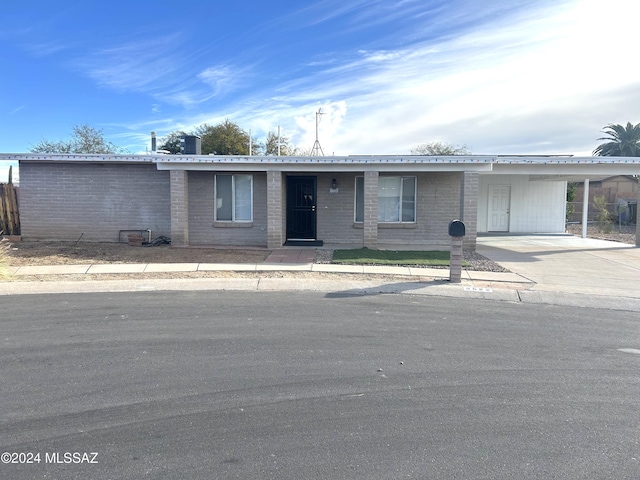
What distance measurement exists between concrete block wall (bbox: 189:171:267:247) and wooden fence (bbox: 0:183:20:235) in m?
5.91

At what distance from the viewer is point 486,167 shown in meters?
14.8

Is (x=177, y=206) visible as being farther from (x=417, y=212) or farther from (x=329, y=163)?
(x=417, y=212)

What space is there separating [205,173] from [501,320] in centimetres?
1144

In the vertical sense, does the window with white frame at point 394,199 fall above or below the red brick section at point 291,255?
above

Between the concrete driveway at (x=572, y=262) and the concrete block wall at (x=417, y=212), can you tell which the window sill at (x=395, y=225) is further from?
the concrete driveway at (x=572, y=262)

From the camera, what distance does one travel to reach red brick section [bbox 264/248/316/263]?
12.5 metres

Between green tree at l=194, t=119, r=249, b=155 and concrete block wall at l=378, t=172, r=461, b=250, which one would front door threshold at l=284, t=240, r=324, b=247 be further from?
green tree at l=194, t=119, r=249, b=155

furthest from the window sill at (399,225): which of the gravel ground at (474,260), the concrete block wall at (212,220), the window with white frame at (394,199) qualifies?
the concrete block wall at (212,220)

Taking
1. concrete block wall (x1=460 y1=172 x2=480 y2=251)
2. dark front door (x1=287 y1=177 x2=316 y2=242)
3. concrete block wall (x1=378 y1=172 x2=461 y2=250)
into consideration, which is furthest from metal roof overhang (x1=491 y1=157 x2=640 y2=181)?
dark front door (x1=287 y1=177 x2=316 y2=242)

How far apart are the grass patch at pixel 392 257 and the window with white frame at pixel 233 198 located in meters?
3.88

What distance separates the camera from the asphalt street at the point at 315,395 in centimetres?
323

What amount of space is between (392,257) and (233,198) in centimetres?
606

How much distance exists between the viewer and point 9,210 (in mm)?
16047

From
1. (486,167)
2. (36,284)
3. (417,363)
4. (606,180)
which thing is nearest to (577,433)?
(417,363)
